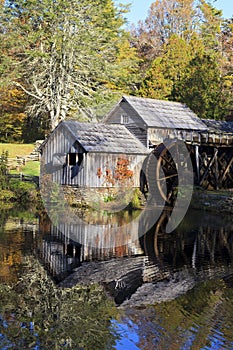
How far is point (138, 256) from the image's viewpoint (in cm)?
1377

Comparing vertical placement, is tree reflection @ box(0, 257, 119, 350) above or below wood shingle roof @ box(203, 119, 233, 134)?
below

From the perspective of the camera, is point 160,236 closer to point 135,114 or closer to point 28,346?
point 28,346

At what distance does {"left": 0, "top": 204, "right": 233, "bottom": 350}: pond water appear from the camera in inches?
316

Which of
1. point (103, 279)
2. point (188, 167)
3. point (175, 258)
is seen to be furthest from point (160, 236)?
point (188, 167)

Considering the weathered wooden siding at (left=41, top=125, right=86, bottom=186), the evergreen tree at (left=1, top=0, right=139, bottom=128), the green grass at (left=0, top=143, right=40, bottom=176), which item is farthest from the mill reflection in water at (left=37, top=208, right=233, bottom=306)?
the evergreen tree at (left=1, top=0, right=139, bottom=128)

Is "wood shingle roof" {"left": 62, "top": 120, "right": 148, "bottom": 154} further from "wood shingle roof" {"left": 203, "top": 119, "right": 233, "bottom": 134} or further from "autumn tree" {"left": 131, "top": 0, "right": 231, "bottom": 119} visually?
"autumn tree" {"left": 131, "top": 0, "right": 231, "bottom": 119}

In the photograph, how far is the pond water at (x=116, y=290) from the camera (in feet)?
26.3

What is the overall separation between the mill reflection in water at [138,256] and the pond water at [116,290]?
26 mm

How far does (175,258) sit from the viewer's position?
13.6 metres

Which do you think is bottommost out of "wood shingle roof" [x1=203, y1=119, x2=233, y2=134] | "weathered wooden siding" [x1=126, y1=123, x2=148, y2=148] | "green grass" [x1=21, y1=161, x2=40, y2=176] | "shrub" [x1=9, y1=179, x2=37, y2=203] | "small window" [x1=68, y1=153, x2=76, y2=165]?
"shrub" [x1=9, y1=179, x2=37, y2=203]

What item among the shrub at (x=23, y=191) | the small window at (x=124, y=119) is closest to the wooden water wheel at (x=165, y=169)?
the small window at (x=124, y=119)

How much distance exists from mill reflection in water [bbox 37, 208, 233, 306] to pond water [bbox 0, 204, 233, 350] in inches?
1.0

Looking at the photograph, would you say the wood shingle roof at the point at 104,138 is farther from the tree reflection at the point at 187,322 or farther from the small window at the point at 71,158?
the tree reflection at the point at 187,322

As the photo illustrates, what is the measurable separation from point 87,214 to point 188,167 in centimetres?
781
